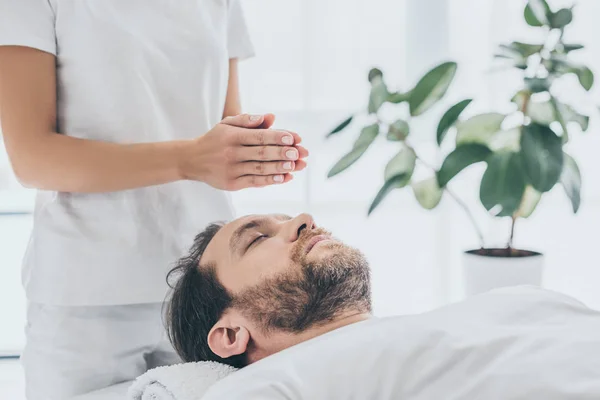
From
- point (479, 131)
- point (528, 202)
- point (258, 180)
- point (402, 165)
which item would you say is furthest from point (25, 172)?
point (528, 202)

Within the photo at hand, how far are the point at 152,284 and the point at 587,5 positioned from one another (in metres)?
2.44

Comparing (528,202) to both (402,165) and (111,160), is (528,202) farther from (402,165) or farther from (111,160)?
(111,160)

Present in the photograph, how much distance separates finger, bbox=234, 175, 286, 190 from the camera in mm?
1443

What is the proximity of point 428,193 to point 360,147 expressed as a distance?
0.28 meters

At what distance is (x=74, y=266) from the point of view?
5.09ft

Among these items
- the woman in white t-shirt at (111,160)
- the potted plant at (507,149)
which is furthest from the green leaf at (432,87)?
the woman in white t-shirt at (111,160)

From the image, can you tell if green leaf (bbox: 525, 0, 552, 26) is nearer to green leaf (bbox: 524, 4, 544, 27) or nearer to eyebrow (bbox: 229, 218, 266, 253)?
green leaf (bbox: 524, 4, 544, 27)

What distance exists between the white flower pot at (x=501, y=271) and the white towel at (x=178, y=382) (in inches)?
49.4

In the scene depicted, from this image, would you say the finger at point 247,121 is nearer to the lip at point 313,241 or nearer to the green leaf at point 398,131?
the lip at point 313,241

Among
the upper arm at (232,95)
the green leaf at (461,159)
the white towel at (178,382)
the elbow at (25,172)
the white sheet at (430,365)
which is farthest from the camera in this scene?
the green leaf at (461,159)

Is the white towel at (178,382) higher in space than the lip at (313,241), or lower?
lower

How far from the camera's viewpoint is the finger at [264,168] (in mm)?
1419

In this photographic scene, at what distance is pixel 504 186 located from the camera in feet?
7.50

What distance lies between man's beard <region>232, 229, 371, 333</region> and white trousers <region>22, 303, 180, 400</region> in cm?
28
